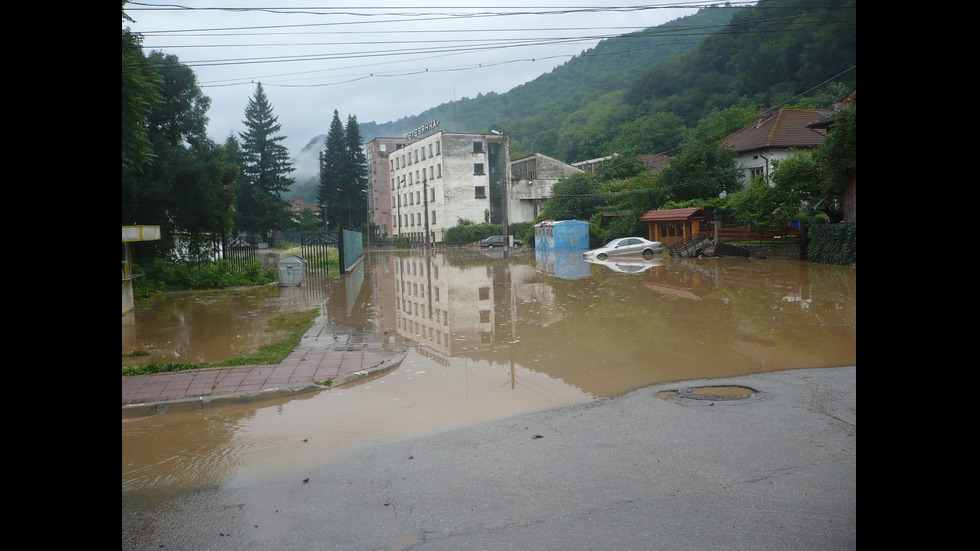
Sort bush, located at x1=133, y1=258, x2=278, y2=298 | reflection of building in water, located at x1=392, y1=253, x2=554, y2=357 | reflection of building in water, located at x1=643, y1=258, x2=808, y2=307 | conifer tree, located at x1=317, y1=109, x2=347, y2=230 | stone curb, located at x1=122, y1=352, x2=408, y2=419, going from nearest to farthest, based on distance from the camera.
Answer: stone curb, located at x1=122, y1=352, x2=408, y2=419 → reflection of building in water, located at x1=392, y1=253, x2=554, y2=357 → reflection of building in water, located at x1=643, y1=258, x2=808, y2=307 → bush, located at x1=133, y1=258, x2=278, y2=298 → conifer tree, located at x1=317, y1=109, x2=347, y2=230

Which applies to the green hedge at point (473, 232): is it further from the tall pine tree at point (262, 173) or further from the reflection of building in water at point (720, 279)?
the reflection of building in water at point (720, 279)

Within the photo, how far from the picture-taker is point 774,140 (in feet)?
145

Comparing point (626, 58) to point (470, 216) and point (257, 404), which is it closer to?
point (470, 216)

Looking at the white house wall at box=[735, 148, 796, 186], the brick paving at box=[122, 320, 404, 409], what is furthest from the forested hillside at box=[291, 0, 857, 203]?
the brick paving at box=[122, 320, 404, 409]

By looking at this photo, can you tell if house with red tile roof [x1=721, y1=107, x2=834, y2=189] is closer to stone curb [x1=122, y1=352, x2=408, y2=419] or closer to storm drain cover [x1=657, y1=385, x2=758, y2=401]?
storm drain cover [x1=657, y1=385, x2=758, y2=401]

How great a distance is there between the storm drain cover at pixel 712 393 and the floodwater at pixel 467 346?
23.2 inches

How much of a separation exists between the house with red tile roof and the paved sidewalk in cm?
3841

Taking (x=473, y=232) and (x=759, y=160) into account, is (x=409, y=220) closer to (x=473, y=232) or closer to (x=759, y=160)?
(x=473, y=232)

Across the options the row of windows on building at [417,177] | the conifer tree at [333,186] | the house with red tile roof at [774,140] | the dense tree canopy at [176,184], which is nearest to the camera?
the dense tree canopy at [176,184]

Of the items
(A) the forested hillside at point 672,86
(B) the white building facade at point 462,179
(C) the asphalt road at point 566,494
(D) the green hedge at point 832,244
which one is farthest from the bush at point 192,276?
(B) the white building facade at point 462,179

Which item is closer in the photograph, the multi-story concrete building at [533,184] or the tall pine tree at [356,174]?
the multi-story concrete building at [533,184]

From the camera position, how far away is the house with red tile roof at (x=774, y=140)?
44.1 meters

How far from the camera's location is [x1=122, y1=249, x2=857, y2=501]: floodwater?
22.3 ft
